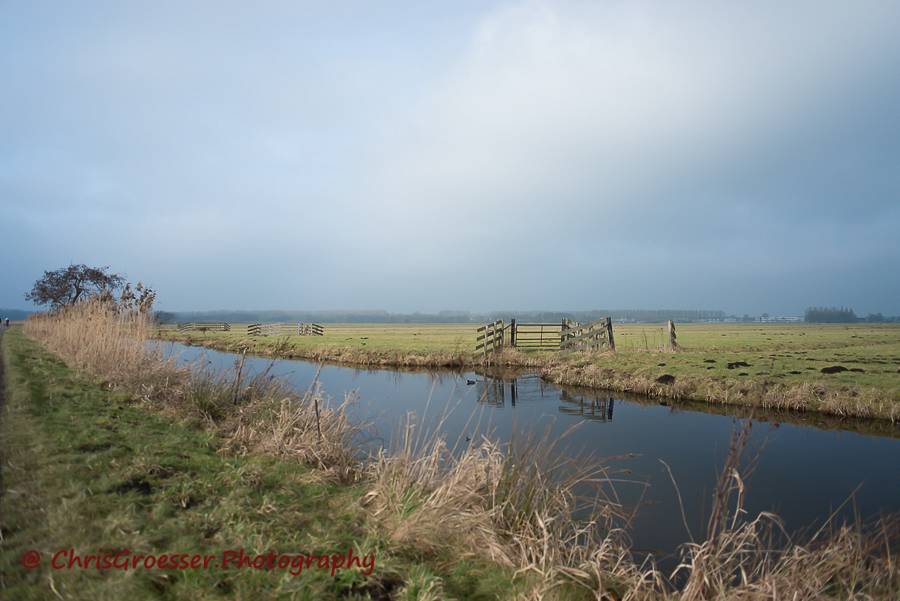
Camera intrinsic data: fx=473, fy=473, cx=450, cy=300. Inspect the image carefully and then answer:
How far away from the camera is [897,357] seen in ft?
66.8

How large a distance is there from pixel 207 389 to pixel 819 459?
491 inches

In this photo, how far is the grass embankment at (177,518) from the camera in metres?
3.29

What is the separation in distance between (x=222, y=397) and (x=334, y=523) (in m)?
5.93

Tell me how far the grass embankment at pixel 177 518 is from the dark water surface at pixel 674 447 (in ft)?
6.31

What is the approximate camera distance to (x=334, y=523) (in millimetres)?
4574

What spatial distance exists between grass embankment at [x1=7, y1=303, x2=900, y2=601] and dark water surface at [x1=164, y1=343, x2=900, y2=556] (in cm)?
83

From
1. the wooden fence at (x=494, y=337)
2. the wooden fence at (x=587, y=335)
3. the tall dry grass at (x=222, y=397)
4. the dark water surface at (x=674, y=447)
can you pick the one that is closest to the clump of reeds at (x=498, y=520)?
the dark water surface at (x=674, y=447)

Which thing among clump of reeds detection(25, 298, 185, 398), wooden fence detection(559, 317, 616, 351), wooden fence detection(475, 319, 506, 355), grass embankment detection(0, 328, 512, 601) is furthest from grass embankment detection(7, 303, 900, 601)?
wooden fence detection(475, 319, 506, 355)

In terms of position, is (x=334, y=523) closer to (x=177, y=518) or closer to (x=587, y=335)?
(x=177, y=518)

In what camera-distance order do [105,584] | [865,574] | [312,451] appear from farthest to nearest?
[312,451]
[865,574]
[105,584]

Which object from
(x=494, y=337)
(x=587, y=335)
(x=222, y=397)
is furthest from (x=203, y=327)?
(x=222, y=397)

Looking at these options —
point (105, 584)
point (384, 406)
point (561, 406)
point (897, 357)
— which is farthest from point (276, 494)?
point (897, 357)

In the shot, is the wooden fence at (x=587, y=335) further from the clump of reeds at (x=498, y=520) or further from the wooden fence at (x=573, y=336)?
the clump of reeds at (x=498, y=520)

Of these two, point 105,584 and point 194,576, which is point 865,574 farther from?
point 105,584
